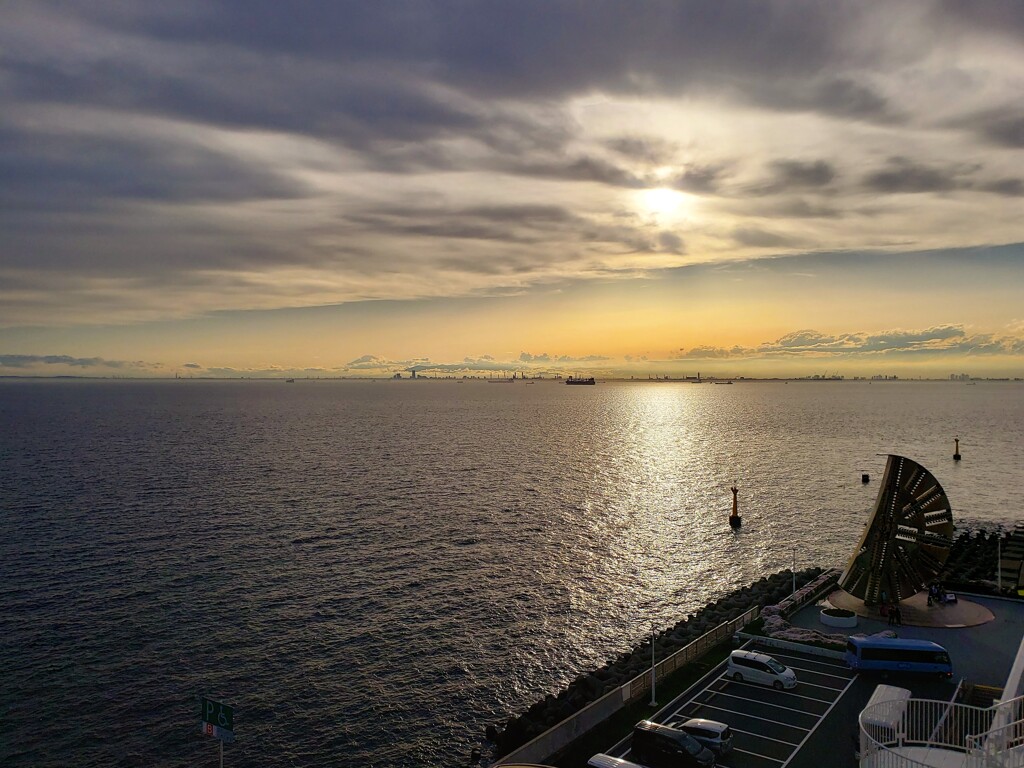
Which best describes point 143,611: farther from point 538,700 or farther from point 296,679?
point 538,700

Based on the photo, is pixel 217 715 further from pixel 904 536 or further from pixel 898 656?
pixel 904 536

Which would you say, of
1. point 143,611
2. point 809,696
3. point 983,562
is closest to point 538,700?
point 809,696

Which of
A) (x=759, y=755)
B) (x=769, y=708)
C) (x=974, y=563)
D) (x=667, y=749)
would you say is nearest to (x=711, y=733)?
(x=759, y=755)

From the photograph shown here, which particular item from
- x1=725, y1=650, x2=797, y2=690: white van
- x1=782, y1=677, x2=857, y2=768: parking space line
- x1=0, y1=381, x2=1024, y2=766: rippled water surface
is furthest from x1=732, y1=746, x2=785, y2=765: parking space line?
x1=0, y1=381, x2=1024, y2=766: rippled water surface

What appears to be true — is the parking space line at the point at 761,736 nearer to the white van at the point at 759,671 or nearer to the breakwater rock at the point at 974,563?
the white van at the point at 759,671

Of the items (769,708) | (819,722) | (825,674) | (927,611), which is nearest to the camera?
(819,722)
